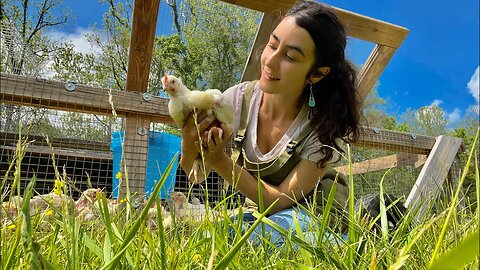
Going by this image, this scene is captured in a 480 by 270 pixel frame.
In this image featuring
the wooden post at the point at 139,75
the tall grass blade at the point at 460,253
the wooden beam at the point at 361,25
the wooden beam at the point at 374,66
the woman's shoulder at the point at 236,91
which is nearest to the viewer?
the tall grass blade at the point at 460,253

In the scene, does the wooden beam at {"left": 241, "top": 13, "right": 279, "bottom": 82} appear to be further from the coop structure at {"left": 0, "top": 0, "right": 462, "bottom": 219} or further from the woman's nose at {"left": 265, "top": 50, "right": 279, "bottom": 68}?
the woman's nose at {"left": 265, "top": 50, "right": 279, "bottom": 68}

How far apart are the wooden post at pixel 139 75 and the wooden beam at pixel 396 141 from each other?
3.55 feet

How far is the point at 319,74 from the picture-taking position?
1.29 metres

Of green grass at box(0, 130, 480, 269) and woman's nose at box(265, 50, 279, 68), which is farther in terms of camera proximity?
woman's nose at box(265, 50, 279, 68)

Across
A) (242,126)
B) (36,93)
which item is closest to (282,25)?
(242,126)

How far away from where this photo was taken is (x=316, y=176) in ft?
3.86

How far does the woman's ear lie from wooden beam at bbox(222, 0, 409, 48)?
0.51 metres

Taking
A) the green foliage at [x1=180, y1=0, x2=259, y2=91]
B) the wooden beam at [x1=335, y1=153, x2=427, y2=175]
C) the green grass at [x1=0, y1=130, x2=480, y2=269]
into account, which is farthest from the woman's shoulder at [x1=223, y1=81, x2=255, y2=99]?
the green foliage at [x1=180, y1=0, x2=259, y2=91]

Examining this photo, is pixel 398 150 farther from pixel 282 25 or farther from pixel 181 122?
pixel 181 122

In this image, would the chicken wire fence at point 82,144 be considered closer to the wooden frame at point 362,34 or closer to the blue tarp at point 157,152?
the blue tarp at point 157,152

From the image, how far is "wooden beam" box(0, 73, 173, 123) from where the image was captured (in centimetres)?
142

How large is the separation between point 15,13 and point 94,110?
21.7ft

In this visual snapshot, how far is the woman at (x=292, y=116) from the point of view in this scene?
43.8 inches

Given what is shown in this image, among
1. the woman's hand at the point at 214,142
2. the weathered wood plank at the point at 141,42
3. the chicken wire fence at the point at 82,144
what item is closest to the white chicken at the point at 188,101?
the woman's hand at the point at 214,142
